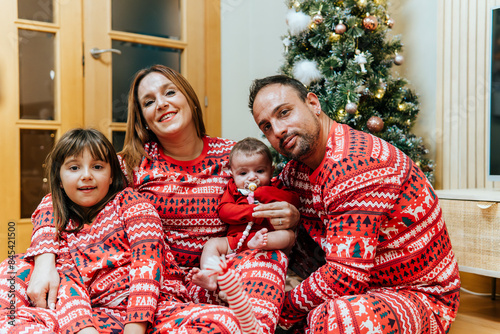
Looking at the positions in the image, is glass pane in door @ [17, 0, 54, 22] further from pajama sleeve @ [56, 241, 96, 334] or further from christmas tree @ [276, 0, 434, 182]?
pajama sleeve @ [56, 241, 96, 334]

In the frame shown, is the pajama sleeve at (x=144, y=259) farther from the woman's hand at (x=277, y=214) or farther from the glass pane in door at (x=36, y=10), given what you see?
the glass pane in door at (x=36, y=10)

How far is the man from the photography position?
124 centimetres

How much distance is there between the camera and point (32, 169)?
8.76 feet

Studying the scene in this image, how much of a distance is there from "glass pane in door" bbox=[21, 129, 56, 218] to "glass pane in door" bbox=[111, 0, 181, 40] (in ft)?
2.89

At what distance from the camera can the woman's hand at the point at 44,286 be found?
4.26 ft

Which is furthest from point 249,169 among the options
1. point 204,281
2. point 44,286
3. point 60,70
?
point 60,70

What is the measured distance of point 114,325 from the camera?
1260mm

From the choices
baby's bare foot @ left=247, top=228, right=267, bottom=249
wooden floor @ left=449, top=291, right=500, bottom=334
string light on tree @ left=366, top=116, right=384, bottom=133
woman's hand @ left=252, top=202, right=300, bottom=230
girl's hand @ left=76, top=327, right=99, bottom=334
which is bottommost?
wooden floor @ left=449, top=291, right=500, bottom=334

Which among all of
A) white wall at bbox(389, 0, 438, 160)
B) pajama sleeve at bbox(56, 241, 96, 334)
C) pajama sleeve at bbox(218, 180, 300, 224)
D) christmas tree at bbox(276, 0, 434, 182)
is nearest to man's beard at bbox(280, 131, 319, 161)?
pajama sleeve at bbox(218, 180, 300, 224)

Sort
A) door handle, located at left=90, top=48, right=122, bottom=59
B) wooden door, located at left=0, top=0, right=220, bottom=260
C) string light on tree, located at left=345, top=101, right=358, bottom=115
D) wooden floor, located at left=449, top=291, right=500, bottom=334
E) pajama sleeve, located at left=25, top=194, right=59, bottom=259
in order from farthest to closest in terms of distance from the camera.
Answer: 1. door handle, located at left=90, top=48, right=122, bottom=59
2. wooden door, located at left=0, top=0, right=220, bottom=260
3. string light on tree, located at left=345, top=101, right=358, bottom=115
4. wooden floor, located at left=449, top=291, right=500, bottom=334
5. pajama sleeve, located at left=25, top=194, right=59, bottom=259

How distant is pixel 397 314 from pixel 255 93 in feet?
2.68

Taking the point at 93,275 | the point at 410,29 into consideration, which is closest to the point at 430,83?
the point at 410,29

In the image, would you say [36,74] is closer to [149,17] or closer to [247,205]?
[149,17]

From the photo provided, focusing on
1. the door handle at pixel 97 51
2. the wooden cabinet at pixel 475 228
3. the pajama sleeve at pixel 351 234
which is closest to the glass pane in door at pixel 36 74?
the door handle at pixel 97 51
